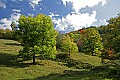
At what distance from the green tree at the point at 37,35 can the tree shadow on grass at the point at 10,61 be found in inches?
123

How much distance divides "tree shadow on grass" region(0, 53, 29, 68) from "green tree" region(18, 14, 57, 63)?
3.13 m

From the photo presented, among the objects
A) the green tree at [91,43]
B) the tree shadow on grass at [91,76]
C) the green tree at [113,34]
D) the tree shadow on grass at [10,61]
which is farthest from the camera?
the green tree at [91,43]

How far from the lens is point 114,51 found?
5247 cm

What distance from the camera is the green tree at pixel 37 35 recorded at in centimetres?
6644

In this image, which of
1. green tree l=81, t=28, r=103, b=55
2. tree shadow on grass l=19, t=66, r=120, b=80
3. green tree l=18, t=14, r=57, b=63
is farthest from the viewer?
green tree l=81, t=28, r=103, b=55

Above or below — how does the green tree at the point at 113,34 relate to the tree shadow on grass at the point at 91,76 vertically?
above

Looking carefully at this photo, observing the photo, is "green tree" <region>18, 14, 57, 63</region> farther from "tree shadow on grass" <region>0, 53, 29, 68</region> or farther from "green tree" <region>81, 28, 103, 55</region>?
"green tree" <region>81, 28, 103, 55</region>

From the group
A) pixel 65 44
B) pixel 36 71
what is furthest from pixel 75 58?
pixel 36 71

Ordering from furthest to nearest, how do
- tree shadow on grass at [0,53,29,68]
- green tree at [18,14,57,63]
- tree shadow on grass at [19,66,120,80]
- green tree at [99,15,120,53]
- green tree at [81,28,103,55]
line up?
green tree at [81,28,103,55], green tree at [18,14,57,63], tree shadow on grass at [0,53,29,68], green tree at [99,15,120,53], tree shadow on grass at [19,66,120,80]

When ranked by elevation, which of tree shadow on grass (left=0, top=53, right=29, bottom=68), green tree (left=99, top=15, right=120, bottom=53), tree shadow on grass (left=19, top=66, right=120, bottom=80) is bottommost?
tree shadow on grass (left=19, top=66, right=120, bottom=80)

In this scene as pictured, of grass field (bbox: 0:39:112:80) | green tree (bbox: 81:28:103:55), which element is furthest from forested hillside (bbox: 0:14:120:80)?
green tree (bbox: 81:28:103:55)

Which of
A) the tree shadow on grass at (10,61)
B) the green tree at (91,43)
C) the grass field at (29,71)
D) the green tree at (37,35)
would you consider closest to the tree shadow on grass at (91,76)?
the grass field at (29,71)

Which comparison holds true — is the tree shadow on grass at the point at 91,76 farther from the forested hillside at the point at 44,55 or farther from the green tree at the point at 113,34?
the green tree at the point at 113,34

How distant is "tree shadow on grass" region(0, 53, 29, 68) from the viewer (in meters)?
63.2
